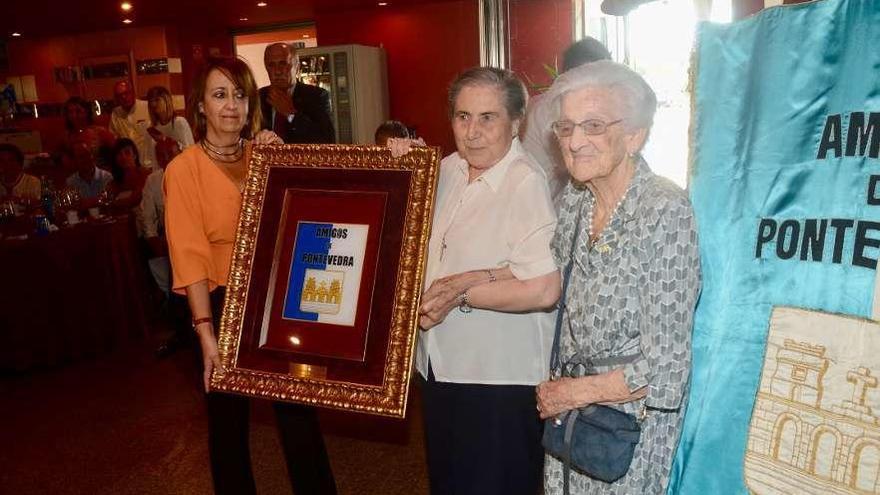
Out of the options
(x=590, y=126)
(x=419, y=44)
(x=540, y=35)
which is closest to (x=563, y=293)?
(x=590, y=126)

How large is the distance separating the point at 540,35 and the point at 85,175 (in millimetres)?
4057

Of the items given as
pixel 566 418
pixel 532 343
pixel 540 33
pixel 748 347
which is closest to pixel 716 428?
pixel 748 347

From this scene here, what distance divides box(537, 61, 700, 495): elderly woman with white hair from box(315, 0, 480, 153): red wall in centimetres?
789

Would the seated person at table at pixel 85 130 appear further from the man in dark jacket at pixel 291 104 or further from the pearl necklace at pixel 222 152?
the pearl necklace at pixel 222 152

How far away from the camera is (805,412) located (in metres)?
1.34

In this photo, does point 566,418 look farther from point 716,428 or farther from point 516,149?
point 516,149

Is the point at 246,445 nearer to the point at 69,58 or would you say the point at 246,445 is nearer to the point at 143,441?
the point at 143,441

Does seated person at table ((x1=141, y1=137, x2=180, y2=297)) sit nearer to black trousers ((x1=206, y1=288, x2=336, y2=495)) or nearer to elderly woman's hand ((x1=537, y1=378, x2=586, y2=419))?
black trousers ((x1=206, y1=288, x2=336, y2=495))

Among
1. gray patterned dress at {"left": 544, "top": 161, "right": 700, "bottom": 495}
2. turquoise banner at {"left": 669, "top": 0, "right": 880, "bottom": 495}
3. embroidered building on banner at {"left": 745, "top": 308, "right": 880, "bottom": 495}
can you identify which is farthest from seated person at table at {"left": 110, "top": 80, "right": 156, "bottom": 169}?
embroidered building on banner at {"left": 745, "top": 308, "right": 880, "bottom": 495}

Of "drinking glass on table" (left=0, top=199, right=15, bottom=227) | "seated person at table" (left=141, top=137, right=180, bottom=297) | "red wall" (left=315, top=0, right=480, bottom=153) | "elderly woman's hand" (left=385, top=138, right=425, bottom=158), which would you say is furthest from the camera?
"red wall" (left=315, top=0, right=480, bottom=153)

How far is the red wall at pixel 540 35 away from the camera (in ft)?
15.7

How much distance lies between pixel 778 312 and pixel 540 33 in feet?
16.6

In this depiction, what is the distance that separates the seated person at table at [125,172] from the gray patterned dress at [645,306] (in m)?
4.96

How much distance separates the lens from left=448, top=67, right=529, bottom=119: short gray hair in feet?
5.98
